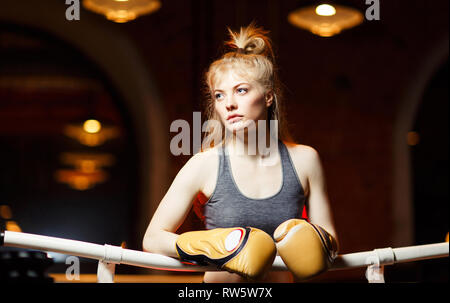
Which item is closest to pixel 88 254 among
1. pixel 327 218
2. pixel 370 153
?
pixel 327 218

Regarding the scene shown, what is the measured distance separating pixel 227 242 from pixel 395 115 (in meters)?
2.01

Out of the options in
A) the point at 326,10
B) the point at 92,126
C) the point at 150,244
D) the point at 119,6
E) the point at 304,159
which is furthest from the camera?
the point at 92,126

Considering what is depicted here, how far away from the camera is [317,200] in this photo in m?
1.35

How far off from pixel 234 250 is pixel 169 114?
1471mm

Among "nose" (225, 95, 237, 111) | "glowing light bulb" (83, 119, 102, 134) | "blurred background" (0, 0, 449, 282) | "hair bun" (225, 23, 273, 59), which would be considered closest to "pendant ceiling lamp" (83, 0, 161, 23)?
"blurred background" (0, 0, 449, 282)

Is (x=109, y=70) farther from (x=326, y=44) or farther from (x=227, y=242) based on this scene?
(x=227, y=242)

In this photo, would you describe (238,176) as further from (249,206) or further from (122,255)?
(122,255)

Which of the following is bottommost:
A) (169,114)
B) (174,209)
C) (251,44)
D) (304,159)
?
(174,209)

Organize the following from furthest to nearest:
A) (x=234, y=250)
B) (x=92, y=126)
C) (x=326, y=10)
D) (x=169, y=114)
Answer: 1. (x=92, y=126)
2. (x=169, y=114)
3. (x=326, y=10)
4. (x=234, y=250)

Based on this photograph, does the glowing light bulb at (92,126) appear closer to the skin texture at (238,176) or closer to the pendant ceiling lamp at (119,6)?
the pendant ceiling lamp at (119,6)

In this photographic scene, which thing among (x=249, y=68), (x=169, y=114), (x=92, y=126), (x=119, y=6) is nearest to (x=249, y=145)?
(x=249, y=68)

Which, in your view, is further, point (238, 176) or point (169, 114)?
point (169, 114)

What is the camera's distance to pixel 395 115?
9.65ft

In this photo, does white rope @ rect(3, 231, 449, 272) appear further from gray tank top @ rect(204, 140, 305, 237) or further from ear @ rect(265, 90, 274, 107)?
ear @ rect(265, 90, 274, 107)
